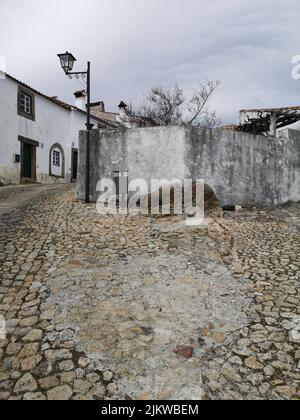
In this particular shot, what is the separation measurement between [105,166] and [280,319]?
646 centimetres

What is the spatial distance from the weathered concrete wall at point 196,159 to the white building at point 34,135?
24.5ft

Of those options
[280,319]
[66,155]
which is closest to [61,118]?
[66,155]

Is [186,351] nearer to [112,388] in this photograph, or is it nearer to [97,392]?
[112,388]

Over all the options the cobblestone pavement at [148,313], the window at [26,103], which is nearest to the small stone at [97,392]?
the cobblestone pavement at [148,313]

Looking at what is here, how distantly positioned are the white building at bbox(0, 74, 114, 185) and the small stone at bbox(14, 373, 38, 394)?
13.1 meters

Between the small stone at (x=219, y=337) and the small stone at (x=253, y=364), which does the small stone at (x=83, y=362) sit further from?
the small stone at (x=253, y=364)

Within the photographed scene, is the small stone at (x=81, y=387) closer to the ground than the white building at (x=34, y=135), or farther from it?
closer to the ground

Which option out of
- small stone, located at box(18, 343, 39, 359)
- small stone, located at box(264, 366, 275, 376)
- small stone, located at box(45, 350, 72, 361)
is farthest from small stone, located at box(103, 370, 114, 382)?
small stone, located at box(264, 366, 275, 376)

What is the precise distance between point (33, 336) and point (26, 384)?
0.64 metres

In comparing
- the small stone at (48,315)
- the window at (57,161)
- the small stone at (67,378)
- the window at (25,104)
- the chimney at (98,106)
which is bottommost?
the small stone at (67,378)

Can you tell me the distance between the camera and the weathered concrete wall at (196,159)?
8.54m

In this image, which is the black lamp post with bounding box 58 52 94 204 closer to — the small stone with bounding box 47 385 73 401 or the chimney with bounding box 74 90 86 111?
the small stone with bounding box 47 385 73 401

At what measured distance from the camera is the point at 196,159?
28.1 ft
